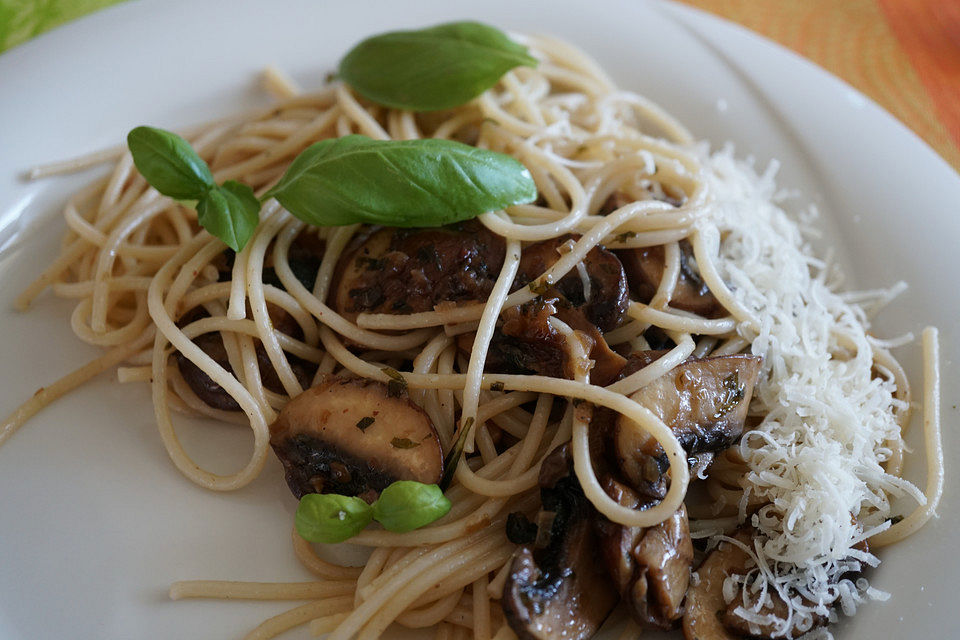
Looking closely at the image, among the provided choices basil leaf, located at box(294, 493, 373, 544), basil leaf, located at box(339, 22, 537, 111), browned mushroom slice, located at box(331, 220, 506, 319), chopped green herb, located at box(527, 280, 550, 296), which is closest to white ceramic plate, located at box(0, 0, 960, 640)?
basil leaf, located at box(294, 493, 373, 544)

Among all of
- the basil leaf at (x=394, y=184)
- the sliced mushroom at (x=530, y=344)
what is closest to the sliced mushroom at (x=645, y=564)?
the sliced mushroom at (x=530, y=344)

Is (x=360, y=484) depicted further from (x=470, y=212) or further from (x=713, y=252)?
(x=713, y=252)

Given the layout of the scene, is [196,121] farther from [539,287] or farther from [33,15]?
[539,287]

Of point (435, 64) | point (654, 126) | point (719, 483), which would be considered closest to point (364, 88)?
point (435, 64)

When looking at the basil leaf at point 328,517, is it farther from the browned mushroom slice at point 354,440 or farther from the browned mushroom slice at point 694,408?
the browned mushroom slice at point 694,408

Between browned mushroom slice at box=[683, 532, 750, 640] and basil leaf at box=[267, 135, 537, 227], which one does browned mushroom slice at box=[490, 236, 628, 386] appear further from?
browned mushroom slice at box=[683, 532, 750, 640]
